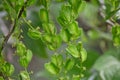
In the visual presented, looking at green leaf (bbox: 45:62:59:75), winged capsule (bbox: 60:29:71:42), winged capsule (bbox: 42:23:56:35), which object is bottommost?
green leaf (bbox: 45:62:59:75)

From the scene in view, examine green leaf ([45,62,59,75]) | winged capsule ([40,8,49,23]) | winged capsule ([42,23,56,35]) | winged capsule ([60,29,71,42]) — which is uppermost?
winged capsule ([40,8,49,23])

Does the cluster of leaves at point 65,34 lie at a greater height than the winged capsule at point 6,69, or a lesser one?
greater

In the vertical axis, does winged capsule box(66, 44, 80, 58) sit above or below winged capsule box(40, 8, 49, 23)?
below

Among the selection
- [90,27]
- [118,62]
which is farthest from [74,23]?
[90,27]

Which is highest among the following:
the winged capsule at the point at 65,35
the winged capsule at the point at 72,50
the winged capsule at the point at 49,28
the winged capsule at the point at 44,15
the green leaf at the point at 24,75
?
the winged capsule at the point at 44,15

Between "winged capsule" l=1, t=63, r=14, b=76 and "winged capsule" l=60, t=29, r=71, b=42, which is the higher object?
"winged capsule" l=60, t=29, r=71, b=42

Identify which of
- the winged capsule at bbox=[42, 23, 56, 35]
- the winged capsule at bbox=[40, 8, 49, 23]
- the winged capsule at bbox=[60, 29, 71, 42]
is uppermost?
the winged capsule at bbox=[40, 8, 49, 23]

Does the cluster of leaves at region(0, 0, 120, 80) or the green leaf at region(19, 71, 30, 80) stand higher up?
the cluster of leaves at region(0, 0, 120, 80)

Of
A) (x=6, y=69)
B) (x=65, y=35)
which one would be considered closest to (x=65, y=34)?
(x=65, y=35)

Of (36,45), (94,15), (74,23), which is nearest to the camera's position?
(74,23)

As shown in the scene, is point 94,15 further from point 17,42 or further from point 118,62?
point 17,42

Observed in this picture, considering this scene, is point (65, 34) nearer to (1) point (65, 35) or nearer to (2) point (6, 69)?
(1) point (65, 35)
